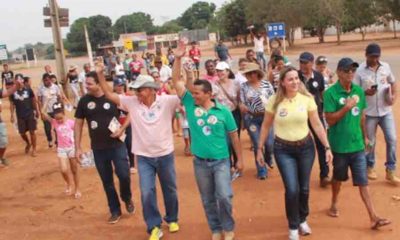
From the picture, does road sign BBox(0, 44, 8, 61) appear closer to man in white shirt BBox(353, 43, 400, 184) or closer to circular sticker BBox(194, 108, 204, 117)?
man in white shirt BBox(353, 43, 400, 184)

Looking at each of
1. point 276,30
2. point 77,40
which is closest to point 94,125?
point 276,30

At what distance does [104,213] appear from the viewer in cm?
655

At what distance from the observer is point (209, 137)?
4.71 meters

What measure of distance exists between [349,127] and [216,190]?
5.21ft

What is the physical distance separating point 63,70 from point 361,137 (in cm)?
1586

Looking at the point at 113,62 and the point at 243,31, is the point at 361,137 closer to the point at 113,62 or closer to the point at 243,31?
the point at 113,62

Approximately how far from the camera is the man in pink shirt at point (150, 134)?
510 cm

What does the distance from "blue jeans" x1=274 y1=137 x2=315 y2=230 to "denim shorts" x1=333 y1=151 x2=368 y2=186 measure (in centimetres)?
55

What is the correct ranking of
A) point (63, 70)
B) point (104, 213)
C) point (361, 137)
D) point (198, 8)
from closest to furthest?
point (361, 137) < point (104, 213) < point (63, 70) < point (198, 8)

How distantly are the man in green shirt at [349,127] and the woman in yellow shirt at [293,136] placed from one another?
0.34m

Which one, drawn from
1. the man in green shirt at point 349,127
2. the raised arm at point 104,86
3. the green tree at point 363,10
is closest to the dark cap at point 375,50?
the man in green shirt at point 349,127

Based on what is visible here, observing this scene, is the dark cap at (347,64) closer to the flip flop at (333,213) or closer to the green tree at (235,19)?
the flip flop at (333,213)

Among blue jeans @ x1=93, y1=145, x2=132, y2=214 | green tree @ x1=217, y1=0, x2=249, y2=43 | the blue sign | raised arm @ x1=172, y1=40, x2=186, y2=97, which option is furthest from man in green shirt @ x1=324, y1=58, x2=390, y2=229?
green tree @ x1=217, y1=0, x2=249, y2=43

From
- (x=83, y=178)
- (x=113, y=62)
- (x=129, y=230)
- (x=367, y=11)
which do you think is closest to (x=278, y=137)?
(x=129, y=230)
